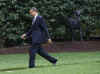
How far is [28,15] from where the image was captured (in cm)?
2108

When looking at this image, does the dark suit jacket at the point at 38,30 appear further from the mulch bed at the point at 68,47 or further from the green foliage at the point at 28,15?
the mulch bed at the point at 68,47

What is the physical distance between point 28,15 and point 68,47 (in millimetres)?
3018

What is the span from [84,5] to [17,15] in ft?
13.3

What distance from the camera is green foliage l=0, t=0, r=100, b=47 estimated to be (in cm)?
2086

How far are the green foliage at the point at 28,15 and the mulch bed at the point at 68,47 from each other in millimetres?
647

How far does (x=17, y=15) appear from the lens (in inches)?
826

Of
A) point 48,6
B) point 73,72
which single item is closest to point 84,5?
point 48,6

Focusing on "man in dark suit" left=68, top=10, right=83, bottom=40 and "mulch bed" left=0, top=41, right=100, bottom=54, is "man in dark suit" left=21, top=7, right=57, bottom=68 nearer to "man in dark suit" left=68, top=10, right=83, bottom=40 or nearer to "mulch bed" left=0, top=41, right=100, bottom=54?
"mulch bed" left=0, top=41, right=100, bottom=54

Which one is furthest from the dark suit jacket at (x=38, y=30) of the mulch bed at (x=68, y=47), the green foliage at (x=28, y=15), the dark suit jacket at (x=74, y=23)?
the dark suit jacket at (x=74, y=23)

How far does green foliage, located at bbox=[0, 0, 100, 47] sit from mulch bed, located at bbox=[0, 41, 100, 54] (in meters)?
0.65

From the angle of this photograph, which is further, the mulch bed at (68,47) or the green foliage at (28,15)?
the mulch bed at (68,47)

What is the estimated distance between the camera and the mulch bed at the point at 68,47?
2106 centimetres

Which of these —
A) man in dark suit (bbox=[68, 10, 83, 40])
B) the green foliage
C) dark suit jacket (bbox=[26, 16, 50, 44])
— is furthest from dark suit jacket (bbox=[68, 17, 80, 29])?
dark suit jacket (bbox=[26, 16, 50, 44])

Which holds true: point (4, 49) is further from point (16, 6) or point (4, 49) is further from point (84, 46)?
point (84, 46)
